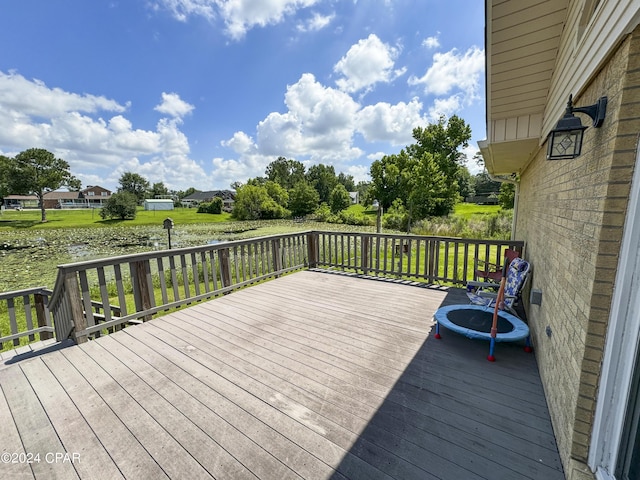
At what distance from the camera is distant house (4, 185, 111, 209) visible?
63.2 metres

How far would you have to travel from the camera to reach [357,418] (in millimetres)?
1830

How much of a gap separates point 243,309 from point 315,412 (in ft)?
7.18

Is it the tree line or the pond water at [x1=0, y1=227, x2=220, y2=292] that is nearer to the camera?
the pond water at [x1=0, y1=227, x2=220, y2=292]

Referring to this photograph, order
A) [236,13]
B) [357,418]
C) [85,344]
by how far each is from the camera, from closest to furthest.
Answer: [357,418]
[85,344]
[236,13]

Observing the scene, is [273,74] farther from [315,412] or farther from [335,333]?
[315,412]

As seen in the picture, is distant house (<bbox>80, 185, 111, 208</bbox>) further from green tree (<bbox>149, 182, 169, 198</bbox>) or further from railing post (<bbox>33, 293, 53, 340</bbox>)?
railing post (<bbox>33, 293, 53, 340</bbox>)

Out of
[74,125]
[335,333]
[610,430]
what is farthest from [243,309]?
[74,125]

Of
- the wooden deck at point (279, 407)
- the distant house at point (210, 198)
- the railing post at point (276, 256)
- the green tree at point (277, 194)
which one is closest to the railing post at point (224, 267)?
the railing post at point (276, 256)

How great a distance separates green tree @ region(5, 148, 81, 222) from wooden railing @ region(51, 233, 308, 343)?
41.4 m

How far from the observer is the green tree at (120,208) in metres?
34.2

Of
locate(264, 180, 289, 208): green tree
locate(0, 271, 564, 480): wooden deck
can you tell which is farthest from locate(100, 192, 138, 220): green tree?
locate(0, 271, 564, 480): wooden deck

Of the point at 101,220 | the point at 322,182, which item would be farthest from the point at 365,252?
the point at 322,182

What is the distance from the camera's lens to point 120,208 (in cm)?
3425

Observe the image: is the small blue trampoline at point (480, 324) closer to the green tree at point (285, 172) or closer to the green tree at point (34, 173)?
the green tree at point (34, 173)
